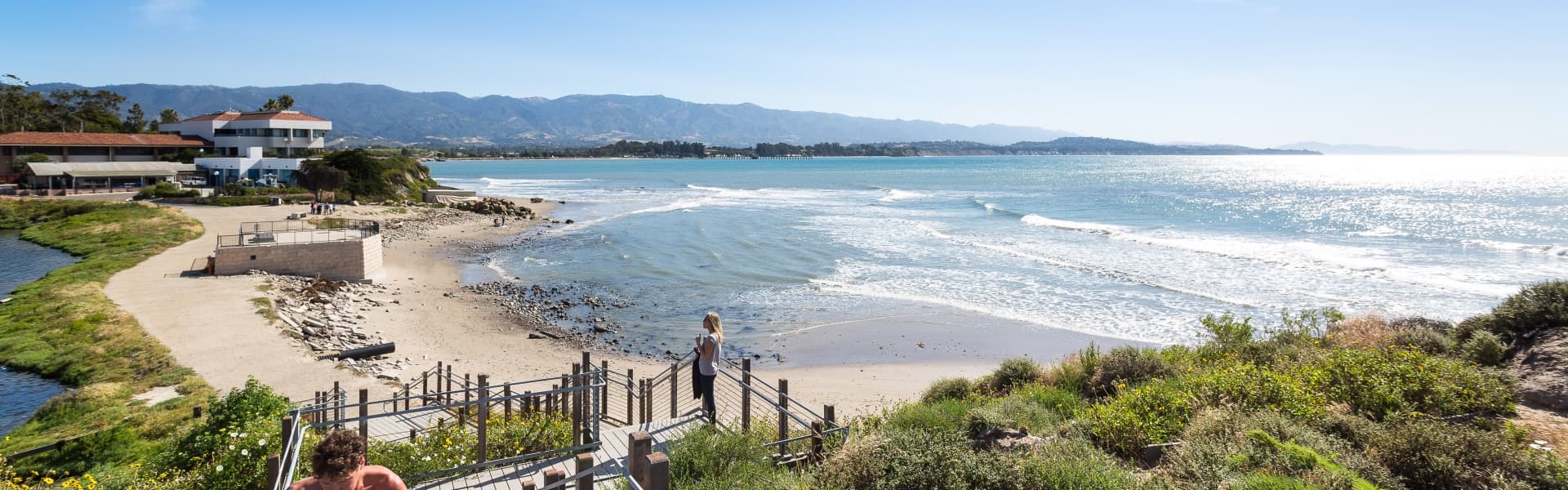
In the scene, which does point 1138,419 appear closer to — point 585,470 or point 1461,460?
point 1461,460

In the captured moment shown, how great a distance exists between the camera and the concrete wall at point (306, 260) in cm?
2520

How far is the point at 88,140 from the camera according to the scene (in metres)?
61.0

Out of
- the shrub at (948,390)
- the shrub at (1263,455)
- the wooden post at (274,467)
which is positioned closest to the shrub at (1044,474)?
the shrub at (1263,455)

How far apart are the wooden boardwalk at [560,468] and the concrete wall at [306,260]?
2170 centimetres

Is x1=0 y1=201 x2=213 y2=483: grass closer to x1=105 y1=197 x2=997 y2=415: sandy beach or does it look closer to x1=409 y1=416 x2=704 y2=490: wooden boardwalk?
x1=105 y1=197 x2=997 y2=415: sandy beach

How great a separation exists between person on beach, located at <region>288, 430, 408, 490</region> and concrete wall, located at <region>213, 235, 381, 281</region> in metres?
24.7

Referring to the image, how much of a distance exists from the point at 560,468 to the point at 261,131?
238 ft

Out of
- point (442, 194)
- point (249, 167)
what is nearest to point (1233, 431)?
point (442, 194)

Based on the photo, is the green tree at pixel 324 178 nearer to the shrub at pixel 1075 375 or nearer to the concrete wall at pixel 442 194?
the concrete wall at pixel 442 194

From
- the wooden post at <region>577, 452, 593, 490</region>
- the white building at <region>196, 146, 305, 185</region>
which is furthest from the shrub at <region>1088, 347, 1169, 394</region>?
the white building at <region>196, 146, 305, 185</region>

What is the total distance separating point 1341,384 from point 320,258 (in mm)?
27866

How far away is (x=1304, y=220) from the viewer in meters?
52.2

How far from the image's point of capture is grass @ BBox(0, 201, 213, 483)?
426 inches

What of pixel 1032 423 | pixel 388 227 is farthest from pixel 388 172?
pixel 1032 423
